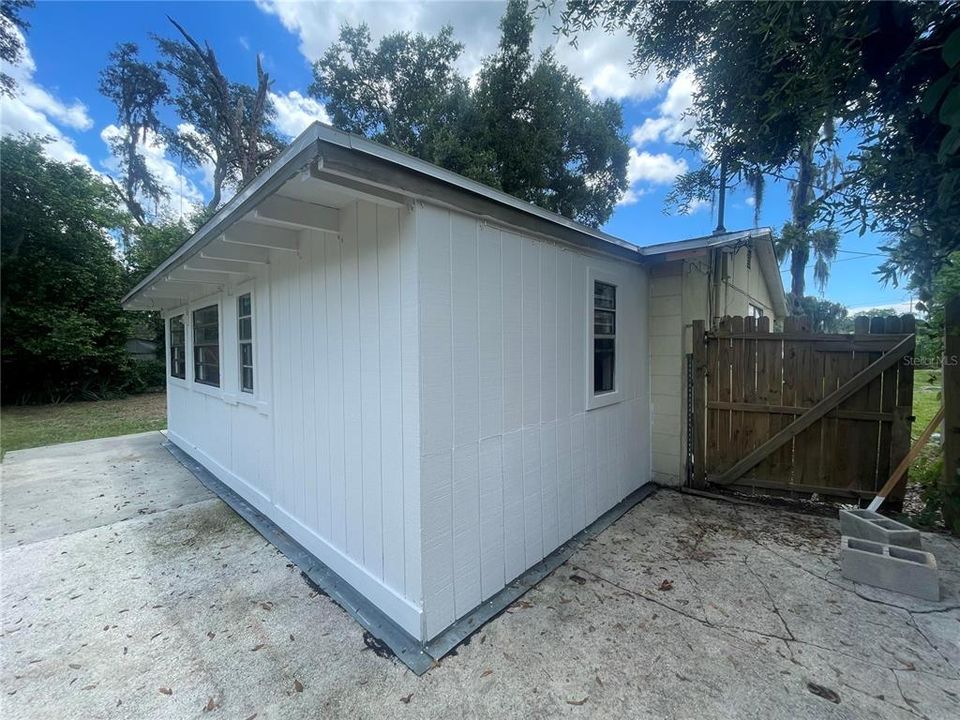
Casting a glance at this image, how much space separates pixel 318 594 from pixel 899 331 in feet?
17.4

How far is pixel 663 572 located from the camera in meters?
2.87

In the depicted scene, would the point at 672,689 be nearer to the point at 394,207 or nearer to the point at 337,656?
the point at 337,656

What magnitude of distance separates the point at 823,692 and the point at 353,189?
10.6 ft

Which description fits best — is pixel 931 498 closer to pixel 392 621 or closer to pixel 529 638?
pixel 529 638

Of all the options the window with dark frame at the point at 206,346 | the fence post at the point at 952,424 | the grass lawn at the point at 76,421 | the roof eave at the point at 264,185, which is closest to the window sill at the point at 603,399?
the fence post at the point at 952,424

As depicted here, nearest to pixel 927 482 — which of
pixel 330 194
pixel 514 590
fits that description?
pixel 514 590

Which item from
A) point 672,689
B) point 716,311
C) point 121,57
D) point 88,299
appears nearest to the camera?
point 672,689

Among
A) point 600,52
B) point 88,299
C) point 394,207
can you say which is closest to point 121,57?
point 88,299

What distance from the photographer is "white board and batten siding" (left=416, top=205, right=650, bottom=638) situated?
225 centimetres

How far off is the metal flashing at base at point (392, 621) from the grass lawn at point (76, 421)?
6350 mm

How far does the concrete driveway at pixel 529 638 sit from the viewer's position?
1.85 metres

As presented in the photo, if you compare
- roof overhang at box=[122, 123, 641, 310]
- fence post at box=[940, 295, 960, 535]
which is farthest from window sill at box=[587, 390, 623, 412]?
fence post at box=[940, 295, 960, 535]

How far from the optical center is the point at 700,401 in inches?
172

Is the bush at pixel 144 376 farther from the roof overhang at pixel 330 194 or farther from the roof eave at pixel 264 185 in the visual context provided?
the roof eave at pixel 264 185
